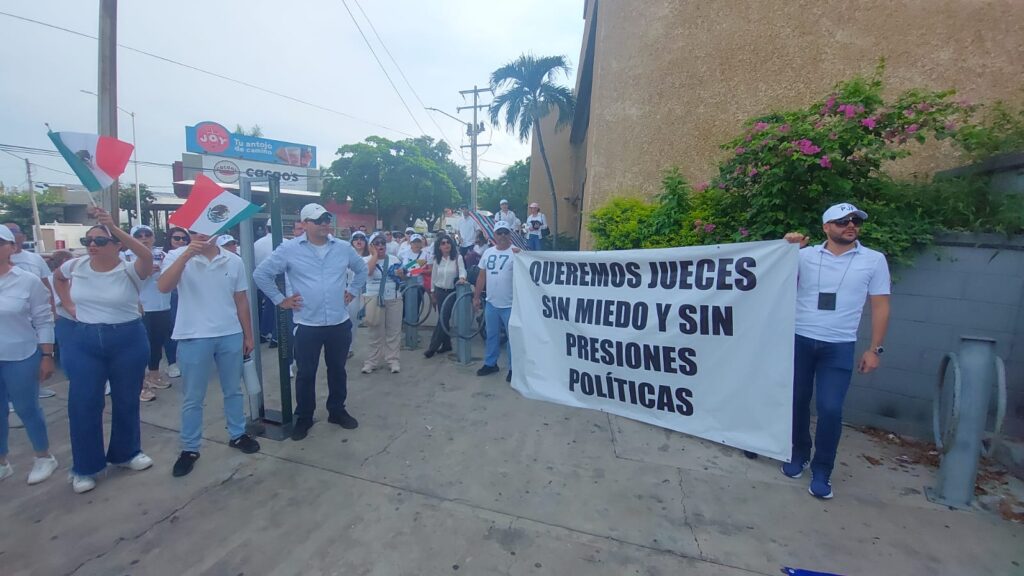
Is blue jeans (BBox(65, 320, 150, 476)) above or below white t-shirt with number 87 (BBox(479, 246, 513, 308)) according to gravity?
below

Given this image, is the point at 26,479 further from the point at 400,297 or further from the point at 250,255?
the point at 400,297

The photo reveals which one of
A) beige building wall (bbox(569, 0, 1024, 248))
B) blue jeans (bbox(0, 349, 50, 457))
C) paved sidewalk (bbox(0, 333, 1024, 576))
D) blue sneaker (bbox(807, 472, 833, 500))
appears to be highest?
beige building wall (bbox(569, 0, 1024, 248))

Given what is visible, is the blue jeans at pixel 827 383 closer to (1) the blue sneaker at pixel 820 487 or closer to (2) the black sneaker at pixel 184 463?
(1) the blue sneaker at pixel 820 487

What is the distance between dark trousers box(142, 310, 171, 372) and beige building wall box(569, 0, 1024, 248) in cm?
595

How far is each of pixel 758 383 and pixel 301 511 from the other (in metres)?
3.35

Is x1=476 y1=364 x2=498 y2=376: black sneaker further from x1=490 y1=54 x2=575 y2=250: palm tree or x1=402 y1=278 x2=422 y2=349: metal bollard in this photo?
x1=490 y1=54 x2=575 y2=250: palm tree

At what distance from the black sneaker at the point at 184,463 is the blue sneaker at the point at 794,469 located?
179 inches

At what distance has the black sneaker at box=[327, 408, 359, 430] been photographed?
14.1 ft

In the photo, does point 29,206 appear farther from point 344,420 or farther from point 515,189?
point 344,420

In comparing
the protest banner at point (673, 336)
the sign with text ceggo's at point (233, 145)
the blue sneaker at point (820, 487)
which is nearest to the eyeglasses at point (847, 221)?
the protest banner at point (673, 336)

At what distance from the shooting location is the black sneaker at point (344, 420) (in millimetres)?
4304

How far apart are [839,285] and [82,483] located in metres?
5.46

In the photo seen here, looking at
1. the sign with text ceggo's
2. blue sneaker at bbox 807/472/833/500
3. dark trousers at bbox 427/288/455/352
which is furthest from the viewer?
the sign with text ceggo's

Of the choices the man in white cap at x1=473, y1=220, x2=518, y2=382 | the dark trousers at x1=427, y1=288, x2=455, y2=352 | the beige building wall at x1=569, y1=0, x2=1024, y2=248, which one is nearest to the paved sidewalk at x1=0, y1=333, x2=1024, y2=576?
the man in white cap at x1=473, y1=220, x2=518, y2=382
